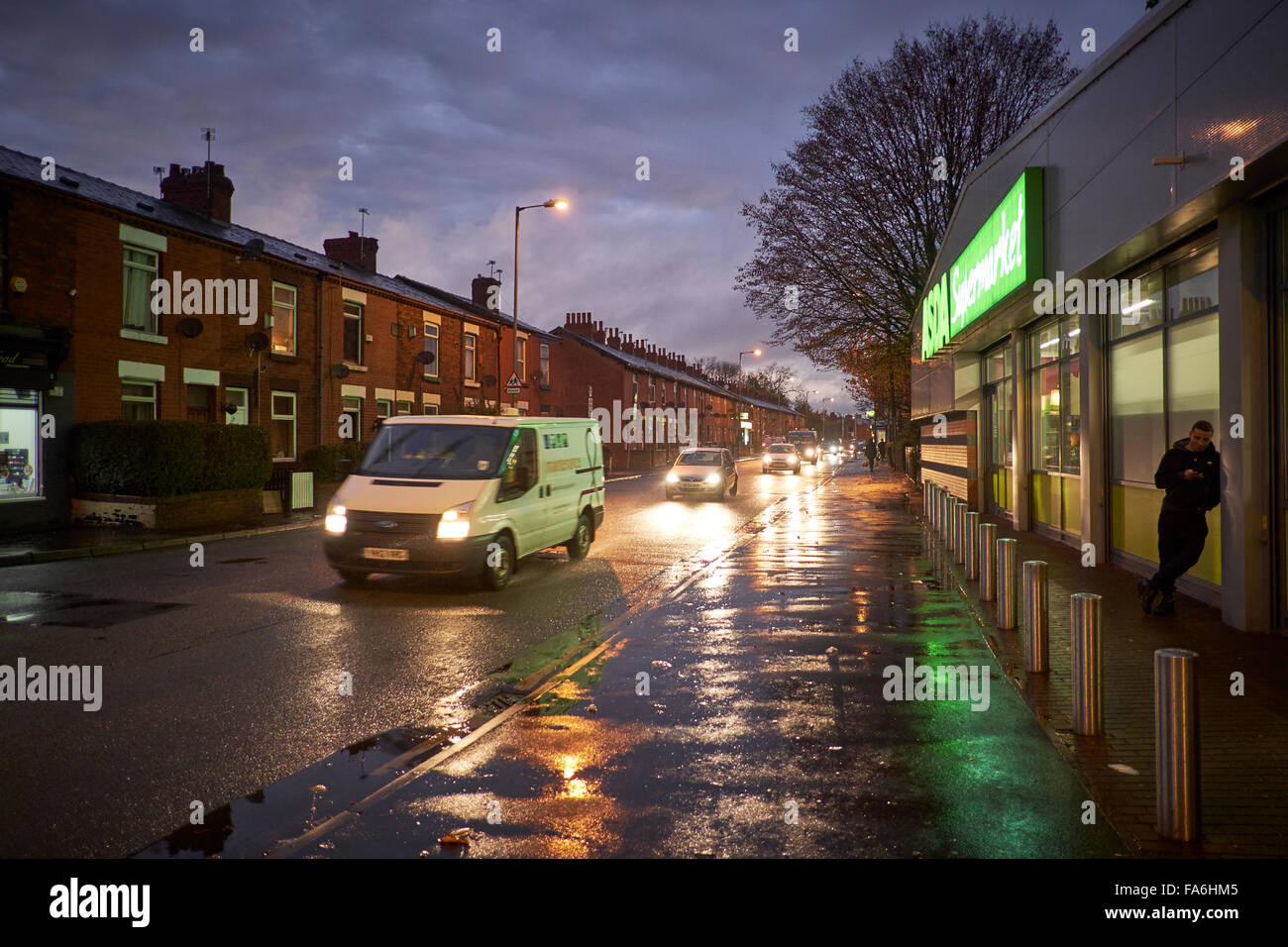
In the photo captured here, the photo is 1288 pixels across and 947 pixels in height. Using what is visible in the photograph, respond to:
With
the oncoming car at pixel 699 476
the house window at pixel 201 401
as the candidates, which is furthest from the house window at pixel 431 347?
the house window at pixel 201 401

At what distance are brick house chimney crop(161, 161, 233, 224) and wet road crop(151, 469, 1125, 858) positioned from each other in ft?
76.8

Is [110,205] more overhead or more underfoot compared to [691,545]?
more overhead

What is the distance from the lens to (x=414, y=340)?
31469 millimetres

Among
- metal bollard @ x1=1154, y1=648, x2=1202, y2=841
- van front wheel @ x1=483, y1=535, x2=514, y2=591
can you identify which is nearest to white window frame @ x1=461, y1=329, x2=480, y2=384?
van front wheel @ x1=483, y1=535, x2=514, y2=591

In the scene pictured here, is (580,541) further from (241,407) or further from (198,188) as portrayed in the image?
(198,188)

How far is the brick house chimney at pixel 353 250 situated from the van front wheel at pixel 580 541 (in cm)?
2376

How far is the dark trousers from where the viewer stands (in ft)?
27.1

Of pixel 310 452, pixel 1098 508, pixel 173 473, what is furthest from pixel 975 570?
pixel 310 452

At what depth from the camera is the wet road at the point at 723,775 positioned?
12.7 feet

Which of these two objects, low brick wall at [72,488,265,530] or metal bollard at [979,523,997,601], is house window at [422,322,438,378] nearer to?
low brick wall at [72,488,265,530]

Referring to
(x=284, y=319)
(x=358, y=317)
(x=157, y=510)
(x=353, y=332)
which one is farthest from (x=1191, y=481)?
(x=358, y=317)

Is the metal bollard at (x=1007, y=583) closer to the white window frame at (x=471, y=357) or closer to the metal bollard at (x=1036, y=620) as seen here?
the metal bollard at (x=1036, y=620)
